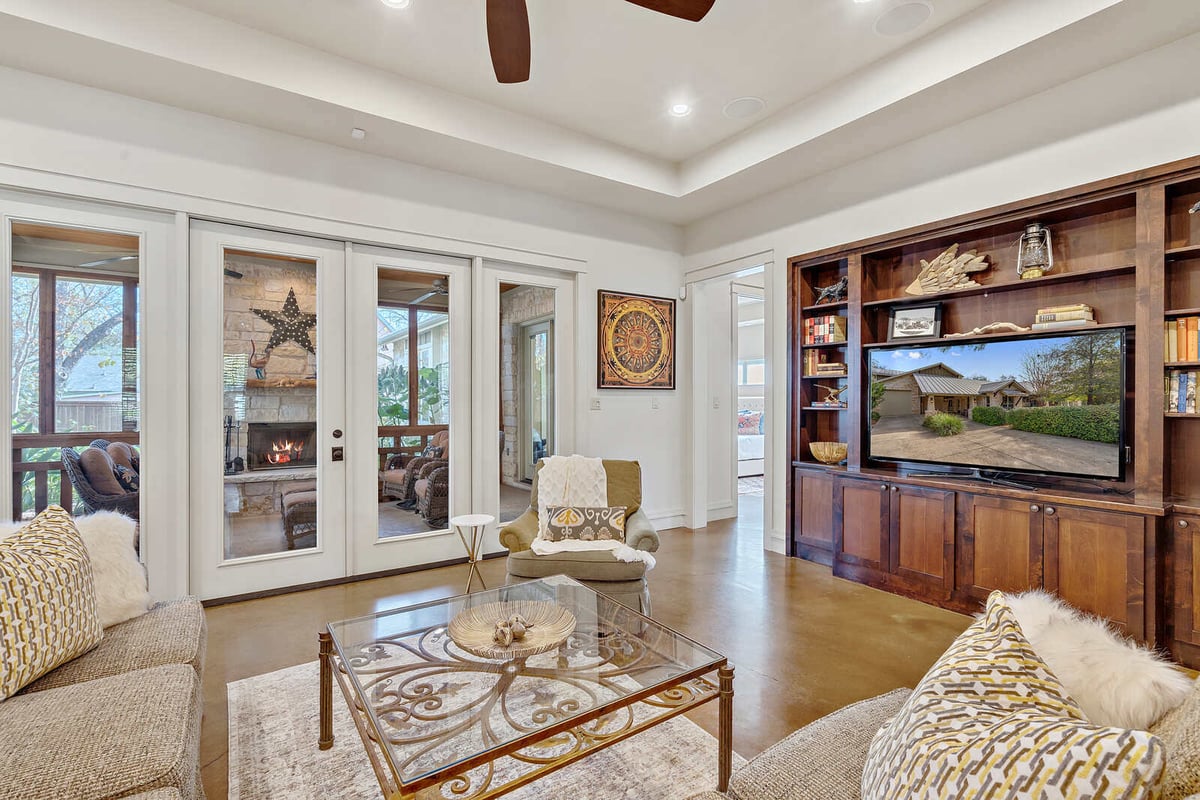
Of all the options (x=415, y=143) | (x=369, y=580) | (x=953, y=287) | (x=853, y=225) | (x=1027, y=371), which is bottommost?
(x=369, y=580)

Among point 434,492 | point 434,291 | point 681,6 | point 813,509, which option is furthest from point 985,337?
point 434,492

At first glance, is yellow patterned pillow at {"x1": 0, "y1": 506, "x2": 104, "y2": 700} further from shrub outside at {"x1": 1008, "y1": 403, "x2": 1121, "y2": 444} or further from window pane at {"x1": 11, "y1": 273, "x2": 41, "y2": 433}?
shrub outside at {"x1": 1008, "y1": 403, "x2": 1121, "y2": 444}

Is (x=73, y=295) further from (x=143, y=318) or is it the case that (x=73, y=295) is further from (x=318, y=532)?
(x=318, y=532)

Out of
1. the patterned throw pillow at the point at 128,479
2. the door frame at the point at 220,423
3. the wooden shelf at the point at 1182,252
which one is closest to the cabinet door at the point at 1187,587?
the wooden shelf at the point at 1182,252

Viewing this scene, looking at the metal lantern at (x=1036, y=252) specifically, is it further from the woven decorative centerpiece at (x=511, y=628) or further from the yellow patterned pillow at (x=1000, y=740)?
the woven decorative centerpiece at (x=511, y=628)

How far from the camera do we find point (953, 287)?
11.2ft

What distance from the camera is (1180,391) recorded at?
2.62 metres

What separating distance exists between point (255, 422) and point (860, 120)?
13.6 ft

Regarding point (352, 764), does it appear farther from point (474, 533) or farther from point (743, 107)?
point (743, 107)

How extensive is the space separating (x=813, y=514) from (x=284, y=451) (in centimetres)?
373

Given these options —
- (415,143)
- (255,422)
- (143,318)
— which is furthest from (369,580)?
(415,143)

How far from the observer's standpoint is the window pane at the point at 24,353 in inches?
112

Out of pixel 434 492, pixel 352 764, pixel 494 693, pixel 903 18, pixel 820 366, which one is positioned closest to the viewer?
pixel 494 693

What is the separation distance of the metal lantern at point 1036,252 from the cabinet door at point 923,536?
52.7 inches
